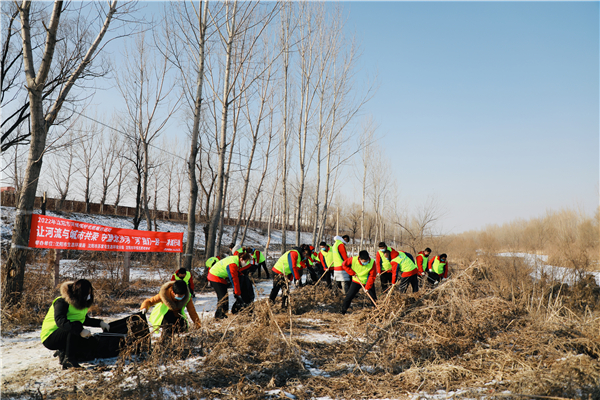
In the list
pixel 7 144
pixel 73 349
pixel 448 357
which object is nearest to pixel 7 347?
pixel 73 349

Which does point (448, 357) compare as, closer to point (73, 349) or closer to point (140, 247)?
point (73, 349)

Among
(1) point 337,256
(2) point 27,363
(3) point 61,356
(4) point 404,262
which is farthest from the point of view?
(4) point 404,262

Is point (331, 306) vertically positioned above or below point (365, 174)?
below

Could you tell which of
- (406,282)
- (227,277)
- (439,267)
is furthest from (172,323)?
(439,267)

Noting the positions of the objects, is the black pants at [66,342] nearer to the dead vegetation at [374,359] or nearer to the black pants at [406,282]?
the dead vegetation at [374,359]

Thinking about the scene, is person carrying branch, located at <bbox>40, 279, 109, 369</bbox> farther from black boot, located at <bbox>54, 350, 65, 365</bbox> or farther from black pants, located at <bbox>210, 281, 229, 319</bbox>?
black pants, located at <bbox>210, 281, 229, 319</bbox>

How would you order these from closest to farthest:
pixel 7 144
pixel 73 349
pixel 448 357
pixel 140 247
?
1. pixel 73 349
2. pixel 448 357
3. pixel 140 247
4. pixel 7 144

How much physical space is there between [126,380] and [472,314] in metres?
5.91

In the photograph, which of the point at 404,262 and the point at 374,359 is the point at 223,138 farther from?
the point at 374,359

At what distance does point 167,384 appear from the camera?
375 centimetres

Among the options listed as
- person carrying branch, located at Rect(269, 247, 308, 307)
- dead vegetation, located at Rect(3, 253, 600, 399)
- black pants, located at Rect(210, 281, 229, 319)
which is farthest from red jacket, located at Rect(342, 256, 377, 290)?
black pants, located at Rect(210, 281, 229, 319)

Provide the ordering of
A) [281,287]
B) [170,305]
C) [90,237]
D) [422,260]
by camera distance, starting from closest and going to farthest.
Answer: [170,305]
[281,287]
[90,237]
[422,260]

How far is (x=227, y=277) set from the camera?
269 inches

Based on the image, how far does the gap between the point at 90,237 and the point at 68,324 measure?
16.6 ft
